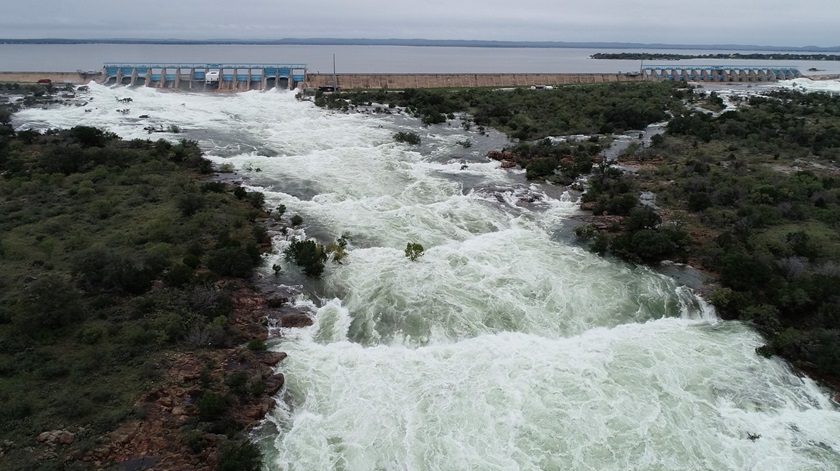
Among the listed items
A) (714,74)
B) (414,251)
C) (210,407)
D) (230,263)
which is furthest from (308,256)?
(714,74)

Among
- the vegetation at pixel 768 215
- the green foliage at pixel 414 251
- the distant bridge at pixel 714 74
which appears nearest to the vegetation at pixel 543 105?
the vegetation at pixel 768 215

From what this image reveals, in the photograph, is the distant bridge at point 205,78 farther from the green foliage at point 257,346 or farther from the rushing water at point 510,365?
the green foliage at point 257,346

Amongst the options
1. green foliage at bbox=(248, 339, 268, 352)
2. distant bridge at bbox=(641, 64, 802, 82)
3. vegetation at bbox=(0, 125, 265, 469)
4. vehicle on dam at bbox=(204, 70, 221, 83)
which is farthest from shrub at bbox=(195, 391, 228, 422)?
distant bridge at bbox=(641, 64, 802, 82)

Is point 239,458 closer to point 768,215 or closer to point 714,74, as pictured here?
point 768,215

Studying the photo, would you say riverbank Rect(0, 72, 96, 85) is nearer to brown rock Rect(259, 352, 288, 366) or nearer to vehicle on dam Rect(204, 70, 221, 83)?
vehicle on dam Rect(204, 70, 221, 83)

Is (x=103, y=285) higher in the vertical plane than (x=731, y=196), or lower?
lower

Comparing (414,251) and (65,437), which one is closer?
(65,437)

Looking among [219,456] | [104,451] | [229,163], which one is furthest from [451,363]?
[229,163]
